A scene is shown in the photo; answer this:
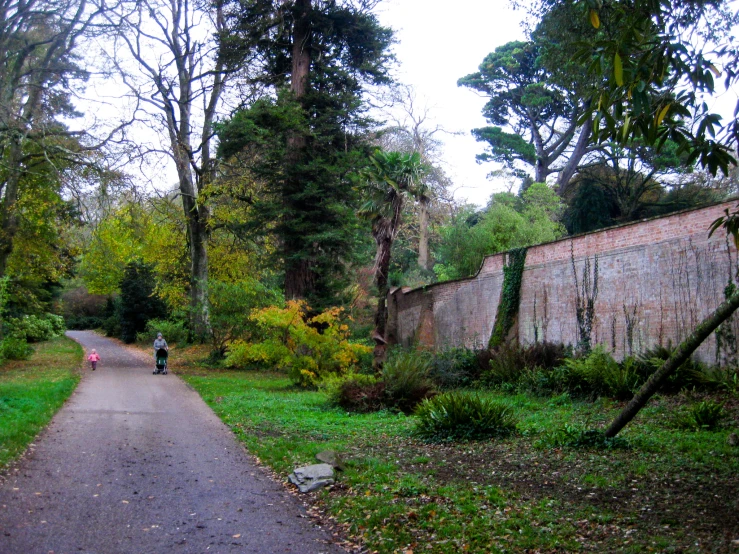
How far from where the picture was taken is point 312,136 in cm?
2334

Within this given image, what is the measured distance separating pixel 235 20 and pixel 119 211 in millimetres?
8583

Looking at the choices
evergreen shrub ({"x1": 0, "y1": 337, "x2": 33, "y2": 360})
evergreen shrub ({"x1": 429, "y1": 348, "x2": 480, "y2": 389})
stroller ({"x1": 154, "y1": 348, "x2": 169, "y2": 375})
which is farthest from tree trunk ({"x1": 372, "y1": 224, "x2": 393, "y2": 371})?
evergreen shrub ({"x1": 0, "y1": 337, "x2": 33, "y2": 360})

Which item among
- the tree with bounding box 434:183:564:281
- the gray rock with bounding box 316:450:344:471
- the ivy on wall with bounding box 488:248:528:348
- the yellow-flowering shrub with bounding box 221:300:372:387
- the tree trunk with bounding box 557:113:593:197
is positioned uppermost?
the tree trunk with bounding box 557:113:593:197

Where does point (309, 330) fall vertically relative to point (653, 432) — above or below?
above

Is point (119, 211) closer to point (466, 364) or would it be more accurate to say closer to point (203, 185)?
point (203, 185)

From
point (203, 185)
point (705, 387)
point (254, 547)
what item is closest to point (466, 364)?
point (705, 387)

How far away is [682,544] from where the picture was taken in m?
4.95

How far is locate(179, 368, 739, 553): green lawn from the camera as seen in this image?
212 inches

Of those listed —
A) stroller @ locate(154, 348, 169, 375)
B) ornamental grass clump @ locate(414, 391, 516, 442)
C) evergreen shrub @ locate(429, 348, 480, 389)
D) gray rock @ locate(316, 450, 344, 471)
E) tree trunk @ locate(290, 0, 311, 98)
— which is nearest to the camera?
gray rock @ locate(316, 450, 344, 471)

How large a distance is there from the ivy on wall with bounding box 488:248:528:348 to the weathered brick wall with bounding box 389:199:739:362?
9.6 inches

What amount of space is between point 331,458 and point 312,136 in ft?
55.5

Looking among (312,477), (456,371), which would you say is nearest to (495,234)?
(456,371)

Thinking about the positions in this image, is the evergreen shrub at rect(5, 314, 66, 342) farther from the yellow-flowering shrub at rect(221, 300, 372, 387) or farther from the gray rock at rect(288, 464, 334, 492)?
the gray rock at rect(288, 464, 334, 492)

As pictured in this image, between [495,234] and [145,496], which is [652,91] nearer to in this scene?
[145,496]
